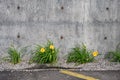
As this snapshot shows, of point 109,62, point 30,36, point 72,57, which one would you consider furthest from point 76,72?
point 30,36

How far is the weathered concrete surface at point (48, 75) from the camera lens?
580cm

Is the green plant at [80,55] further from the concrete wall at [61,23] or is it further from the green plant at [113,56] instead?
the green plant at [113,56]

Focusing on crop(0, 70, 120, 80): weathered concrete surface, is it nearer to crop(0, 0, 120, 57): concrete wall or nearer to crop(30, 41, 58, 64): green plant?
crop(30, 41, 58, 64): green plant

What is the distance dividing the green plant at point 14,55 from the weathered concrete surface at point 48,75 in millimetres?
495

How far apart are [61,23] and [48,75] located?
145 cm

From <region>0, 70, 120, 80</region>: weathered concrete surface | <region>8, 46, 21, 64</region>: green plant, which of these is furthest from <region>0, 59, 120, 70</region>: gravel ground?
<region>0, 70, 120, 80</region>: weathered concrete surface

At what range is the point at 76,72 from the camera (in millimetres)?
6207

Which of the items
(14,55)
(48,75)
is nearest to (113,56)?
(48,75)

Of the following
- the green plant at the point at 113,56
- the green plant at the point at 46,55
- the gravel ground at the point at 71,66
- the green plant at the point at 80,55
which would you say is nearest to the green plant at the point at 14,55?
the gravel ground at the point at 71,66

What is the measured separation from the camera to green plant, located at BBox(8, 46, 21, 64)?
652 cm

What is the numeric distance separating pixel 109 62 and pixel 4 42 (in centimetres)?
272

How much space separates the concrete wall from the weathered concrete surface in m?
0.85

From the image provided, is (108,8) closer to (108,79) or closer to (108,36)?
(108,36)

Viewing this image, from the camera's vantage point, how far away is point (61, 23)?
670cm
